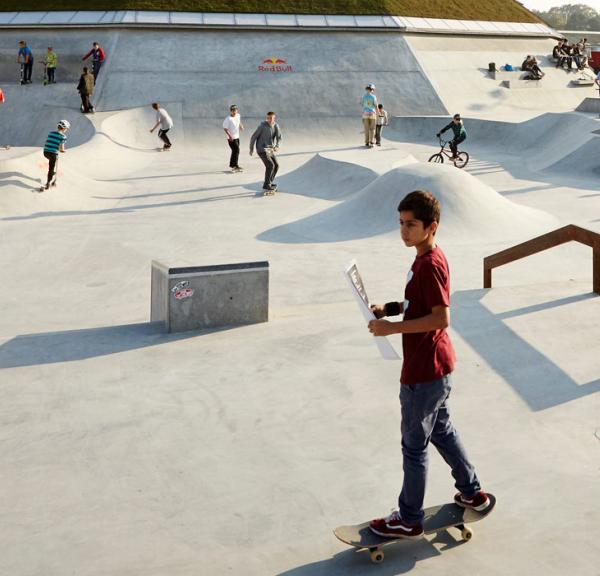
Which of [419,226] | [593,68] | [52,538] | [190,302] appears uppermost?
[593,68]

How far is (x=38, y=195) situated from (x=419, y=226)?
47.9 feet

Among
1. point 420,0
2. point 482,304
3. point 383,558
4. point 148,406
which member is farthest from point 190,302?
point 420,0

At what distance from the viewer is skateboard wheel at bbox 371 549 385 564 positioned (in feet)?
15.0

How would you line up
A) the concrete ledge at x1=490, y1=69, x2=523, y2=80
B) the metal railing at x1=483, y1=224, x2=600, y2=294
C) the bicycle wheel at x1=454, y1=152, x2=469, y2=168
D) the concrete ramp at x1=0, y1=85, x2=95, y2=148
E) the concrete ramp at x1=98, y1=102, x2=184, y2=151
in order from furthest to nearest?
the concrete ledge at x1=490, y1=69, x2=523, y2=80 → the concrete ramp at x1=0, y1=85, x2=95, y2=148 → the concrete ramp at x1=98, y1=102, x2=184, y2=151 → the bicycle wheel at x1=454, y1=152, x2=469, y2=168 → the metal railing at x1=483, y1=224, x2=600, y2=294

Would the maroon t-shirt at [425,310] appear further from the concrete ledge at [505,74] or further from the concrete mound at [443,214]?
the concrete ledge at [505,74]

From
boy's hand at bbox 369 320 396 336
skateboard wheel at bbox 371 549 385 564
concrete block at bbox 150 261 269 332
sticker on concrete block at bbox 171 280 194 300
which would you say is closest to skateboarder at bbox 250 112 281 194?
concrete block at bbox 150 261 269 332

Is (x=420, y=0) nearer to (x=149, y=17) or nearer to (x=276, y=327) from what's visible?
(x=149, y=17)

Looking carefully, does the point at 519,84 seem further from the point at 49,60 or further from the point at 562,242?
the point at 562,242

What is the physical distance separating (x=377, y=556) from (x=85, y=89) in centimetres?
2581

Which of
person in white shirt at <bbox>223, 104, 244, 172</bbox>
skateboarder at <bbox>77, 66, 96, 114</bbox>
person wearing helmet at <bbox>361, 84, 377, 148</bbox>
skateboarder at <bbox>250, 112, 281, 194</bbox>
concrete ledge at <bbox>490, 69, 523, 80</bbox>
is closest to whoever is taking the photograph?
skateboarder at <bbox>250, 112, 281, 194</bbox>

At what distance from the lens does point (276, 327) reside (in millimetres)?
8766

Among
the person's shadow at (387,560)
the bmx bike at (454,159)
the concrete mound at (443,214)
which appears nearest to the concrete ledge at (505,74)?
the bmx bike at (454,159)

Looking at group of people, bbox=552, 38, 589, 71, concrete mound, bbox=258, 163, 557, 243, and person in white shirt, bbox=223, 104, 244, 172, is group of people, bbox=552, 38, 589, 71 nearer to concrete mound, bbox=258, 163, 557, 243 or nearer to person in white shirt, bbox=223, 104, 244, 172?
person in white shirt, bbox=223, 104, 244, 172

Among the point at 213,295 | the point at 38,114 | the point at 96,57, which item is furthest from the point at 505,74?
the point at 213,295
